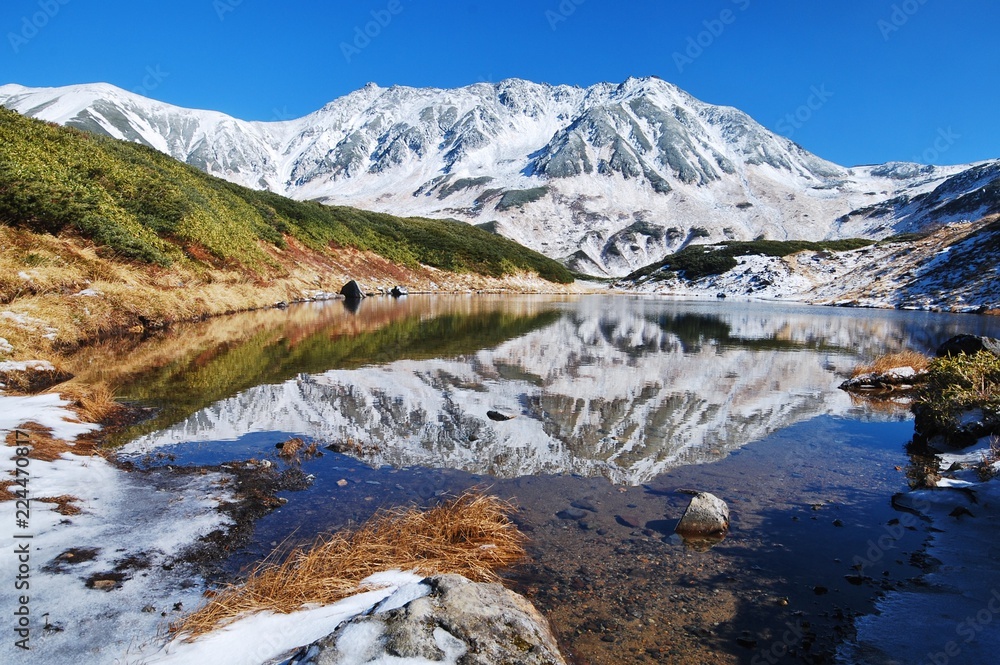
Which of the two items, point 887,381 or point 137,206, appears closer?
point 887,381

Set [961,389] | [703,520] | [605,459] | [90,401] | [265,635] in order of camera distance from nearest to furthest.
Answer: [265,635]
[703,520]
[605,459]
[90,401]
[961,389]

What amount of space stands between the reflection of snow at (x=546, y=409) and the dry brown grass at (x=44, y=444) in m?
0.67

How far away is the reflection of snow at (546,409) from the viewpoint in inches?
364

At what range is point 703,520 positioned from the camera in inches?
259

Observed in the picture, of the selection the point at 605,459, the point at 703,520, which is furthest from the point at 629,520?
the point at 605,459

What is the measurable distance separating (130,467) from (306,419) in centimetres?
354

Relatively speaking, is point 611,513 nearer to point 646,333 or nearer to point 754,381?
point 754,381

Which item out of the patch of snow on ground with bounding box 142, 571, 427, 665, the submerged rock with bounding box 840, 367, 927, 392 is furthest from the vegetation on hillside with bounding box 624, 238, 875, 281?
the patch of snow on ground with bounding box 142, 571, 427, 665

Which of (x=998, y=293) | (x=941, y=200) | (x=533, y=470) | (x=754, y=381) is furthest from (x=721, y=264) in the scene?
(x=941, y=200)

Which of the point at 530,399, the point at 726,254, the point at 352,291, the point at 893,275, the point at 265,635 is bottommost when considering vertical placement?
the point at 265,635

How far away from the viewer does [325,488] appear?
742cm

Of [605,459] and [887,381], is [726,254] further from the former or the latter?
[605,459]

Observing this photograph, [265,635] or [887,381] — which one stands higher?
[887,381]

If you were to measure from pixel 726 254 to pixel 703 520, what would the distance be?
13304cm
